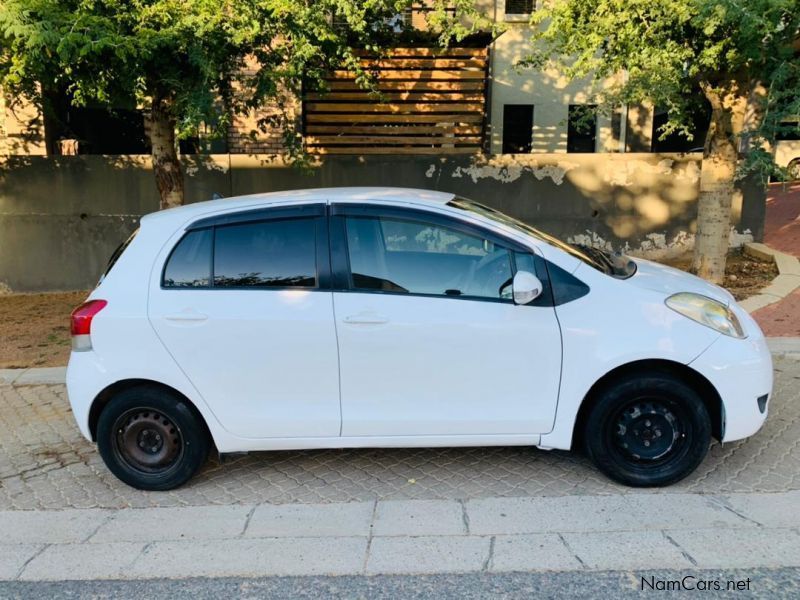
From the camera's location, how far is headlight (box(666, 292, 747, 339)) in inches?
144

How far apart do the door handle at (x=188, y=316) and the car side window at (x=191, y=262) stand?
0.57 ft

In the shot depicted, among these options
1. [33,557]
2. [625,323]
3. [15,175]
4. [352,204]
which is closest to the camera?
[33,557]

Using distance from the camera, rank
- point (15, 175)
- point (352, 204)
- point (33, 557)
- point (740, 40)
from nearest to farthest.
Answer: point (33, 557), point (352, 204), point (740, 40), point (15, 175)

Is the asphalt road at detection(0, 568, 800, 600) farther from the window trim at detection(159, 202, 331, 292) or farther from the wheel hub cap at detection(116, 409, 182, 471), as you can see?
the window trim at detection(159, 202, 331, 292)

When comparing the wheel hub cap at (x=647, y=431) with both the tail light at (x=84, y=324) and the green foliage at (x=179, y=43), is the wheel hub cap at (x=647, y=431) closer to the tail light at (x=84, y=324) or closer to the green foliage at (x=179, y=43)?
the tail light at (x=84, y=324)

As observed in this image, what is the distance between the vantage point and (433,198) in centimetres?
403

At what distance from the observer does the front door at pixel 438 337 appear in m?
3.63

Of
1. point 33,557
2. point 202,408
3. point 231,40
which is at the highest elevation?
point 231,40

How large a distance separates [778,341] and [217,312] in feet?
17.1

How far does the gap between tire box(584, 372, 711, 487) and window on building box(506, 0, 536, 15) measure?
11.8 m

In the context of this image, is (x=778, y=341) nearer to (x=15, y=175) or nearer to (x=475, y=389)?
(x=475, y=389)

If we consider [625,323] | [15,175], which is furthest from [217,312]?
[15,175]

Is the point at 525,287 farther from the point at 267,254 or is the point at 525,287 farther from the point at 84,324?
the point at 84,324

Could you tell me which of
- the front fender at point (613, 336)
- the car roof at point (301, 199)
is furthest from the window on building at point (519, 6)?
the front fender at point (613, 336)
